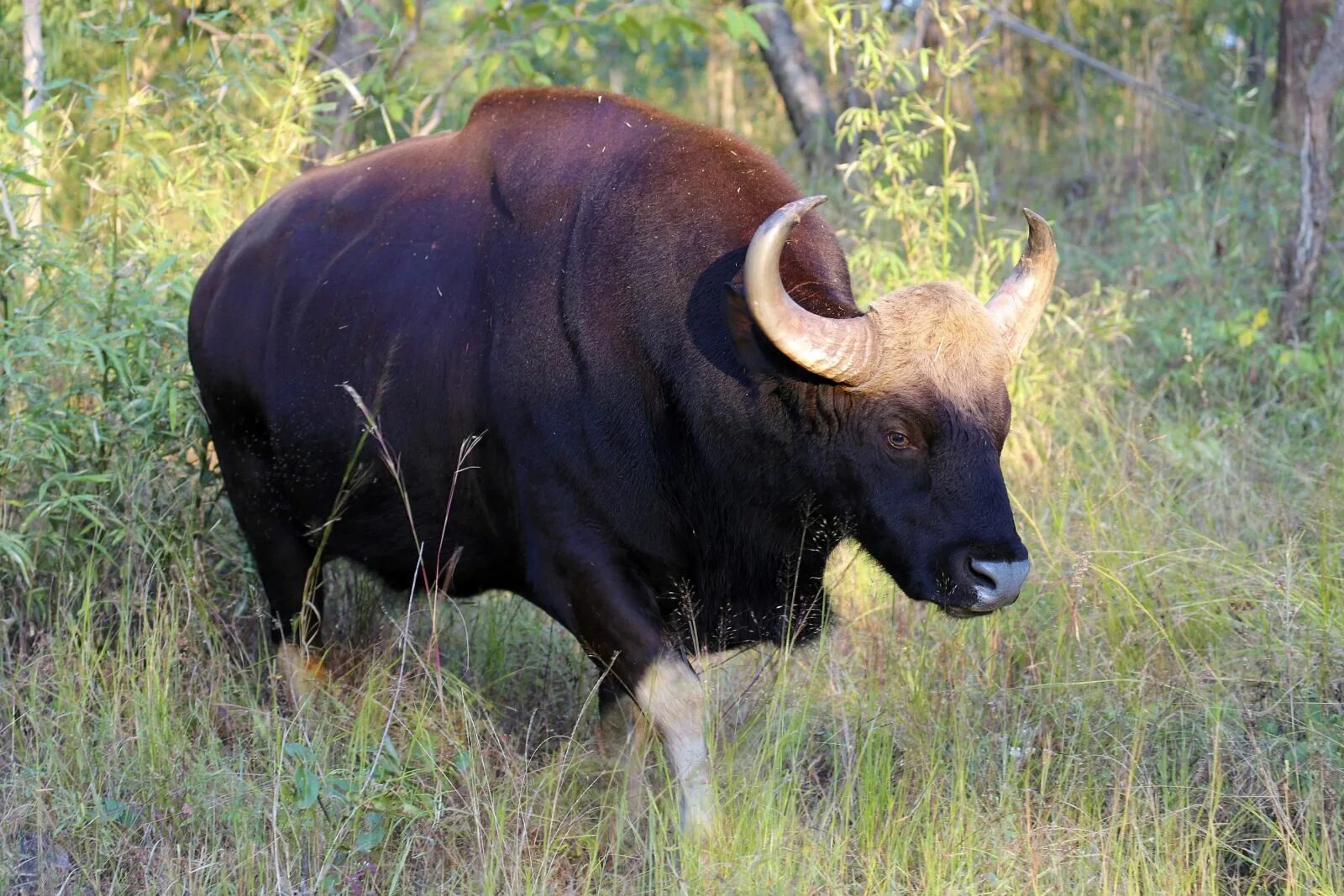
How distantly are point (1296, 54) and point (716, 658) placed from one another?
17.5 feet

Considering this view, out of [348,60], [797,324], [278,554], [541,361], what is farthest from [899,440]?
[348,60]

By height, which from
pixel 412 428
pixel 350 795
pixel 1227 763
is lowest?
pixel 1227 763

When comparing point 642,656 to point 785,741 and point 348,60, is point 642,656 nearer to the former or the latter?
point 785,741

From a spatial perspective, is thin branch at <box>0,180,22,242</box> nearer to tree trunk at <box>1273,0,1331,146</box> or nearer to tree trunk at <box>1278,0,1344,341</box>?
tree trunk at <box>1278,0,1344,341</box>

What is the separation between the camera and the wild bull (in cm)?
361

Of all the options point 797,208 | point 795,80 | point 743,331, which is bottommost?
point 795,80

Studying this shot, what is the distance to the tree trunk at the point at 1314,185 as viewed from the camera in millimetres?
6504

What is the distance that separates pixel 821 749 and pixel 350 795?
1.45m

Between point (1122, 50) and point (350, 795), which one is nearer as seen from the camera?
point (350, 795)

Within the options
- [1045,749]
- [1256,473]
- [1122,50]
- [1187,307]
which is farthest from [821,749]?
[1122,50]

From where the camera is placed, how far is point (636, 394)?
3.84m

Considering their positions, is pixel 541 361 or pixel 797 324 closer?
pixel 797 324

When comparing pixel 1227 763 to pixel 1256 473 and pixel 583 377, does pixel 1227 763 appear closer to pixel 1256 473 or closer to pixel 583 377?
A: pixel 583 377

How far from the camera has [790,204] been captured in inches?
137
